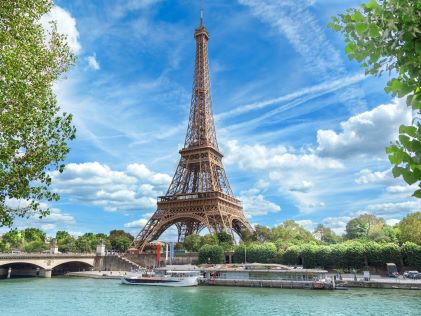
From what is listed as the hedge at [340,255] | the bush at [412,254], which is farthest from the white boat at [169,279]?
the bush at [412,254]

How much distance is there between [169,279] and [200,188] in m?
25.1

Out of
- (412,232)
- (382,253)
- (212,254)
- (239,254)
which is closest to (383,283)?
(382,253)

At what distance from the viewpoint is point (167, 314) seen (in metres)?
28.4

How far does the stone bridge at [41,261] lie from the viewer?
213 feet

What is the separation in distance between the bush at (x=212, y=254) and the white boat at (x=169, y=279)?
10.6 meters

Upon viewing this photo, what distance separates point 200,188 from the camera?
74.9m

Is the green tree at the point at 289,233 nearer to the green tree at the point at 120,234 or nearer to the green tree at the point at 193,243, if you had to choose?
the green tree at the point at 193,243

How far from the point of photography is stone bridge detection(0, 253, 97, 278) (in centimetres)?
6478

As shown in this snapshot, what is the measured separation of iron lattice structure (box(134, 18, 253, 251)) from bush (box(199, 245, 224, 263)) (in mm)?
3566

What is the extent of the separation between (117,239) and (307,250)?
59603 millimetres

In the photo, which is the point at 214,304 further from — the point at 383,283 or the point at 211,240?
the point at 211,240

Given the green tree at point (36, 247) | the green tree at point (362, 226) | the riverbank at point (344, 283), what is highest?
the green tree at point (362, 226)

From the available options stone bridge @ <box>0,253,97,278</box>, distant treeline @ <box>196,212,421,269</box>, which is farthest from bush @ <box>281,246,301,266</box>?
stone bridge @ <box>0,253,97,278</box>

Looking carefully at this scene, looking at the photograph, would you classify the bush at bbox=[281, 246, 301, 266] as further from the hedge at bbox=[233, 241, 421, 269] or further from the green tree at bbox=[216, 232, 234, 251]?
the green tree at bbox=[216, 232, 234, 251]
